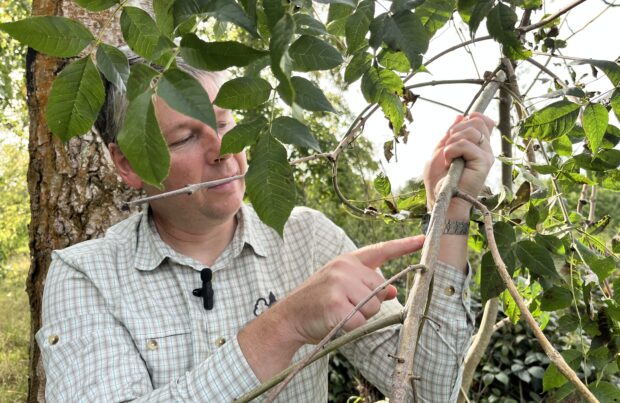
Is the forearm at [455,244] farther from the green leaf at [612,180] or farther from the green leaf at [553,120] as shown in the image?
the green leaf at [612,180]

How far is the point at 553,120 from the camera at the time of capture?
1259mm

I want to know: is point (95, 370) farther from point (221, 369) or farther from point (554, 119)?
point (554, 119)

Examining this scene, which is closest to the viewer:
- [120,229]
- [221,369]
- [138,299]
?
[221,369]

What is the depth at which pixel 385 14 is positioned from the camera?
96cm

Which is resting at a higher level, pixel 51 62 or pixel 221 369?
pixel 51 62

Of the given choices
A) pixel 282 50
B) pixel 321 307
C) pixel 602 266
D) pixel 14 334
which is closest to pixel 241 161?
pixel 321 307

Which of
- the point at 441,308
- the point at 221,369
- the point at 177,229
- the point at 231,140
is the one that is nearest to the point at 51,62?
the point at 177,229

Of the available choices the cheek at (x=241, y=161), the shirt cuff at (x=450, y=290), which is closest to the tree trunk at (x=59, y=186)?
the cheek at (x=241, y=161)

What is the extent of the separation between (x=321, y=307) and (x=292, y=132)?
1.63ft

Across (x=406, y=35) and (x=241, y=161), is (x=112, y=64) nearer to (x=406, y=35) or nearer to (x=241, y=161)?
(x=406, y=35)

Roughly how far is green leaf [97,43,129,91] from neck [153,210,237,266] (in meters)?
0.98

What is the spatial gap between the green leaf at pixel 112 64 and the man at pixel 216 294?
1.81 ft

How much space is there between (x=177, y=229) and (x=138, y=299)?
224 millimetres

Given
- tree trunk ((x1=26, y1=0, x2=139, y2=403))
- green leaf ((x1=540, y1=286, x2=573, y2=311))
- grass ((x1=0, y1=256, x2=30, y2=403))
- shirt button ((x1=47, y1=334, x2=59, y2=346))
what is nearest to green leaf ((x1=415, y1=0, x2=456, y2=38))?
green leaf ((x1=540, y1=286, x2=573, y2=311))
